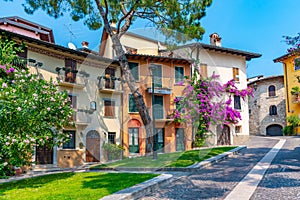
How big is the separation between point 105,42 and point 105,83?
6293mm

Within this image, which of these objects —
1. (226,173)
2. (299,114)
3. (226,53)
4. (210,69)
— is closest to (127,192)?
(226,173)

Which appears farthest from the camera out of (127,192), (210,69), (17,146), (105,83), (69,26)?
(210,69)

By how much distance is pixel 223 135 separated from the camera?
2480 cm

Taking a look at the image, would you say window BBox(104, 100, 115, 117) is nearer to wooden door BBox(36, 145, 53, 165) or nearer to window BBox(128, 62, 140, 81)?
window BBox(128, 62, 140, 81)

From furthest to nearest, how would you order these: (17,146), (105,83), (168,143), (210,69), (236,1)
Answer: (210,69) < (168,143) < (105,83) < (236,1) < (17,146)

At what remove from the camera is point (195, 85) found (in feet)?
74.8

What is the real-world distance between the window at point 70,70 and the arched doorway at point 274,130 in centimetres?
2696

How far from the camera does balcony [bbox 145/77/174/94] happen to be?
22.2m

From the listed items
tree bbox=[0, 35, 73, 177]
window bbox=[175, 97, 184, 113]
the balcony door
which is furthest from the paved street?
the balcony door

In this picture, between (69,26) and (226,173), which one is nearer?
(226,173)

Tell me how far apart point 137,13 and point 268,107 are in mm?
25510

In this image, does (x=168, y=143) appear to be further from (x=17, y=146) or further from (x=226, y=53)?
(x=17, y=146)

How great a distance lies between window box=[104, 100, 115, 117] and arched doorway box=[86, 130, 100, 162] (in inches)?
68.5

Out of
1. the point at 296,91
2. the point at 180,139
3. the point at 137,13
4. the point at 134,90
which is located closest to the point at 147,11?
the point at 137,13
